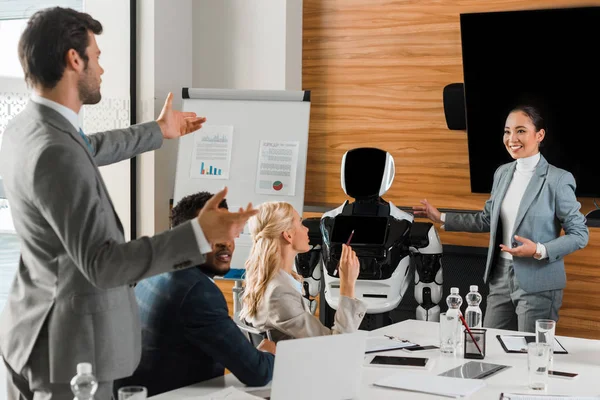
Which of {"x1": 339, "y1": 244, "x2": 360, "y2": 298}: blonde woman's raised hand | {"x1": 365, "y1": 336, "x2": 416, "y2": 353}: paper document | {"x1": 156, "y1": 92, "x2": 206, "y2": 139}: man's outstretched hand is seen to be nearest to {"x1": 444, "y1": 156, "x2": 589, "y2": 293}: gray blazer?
{"x1": 365, "y1": 336, "x2": 416, "y2": 353}: paper document

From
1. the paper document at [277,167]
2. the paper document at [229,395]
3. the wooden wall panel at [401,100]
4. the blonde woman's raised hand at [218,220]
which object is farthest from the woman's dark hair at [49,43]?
the wooden wall panel at [401,100]

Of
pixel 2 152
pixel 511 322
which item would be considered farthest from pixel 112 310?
pixel 511 322

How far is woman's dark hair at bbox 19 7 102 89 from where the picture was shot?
1.92m

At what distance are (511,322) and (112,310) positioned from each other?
2.40 m

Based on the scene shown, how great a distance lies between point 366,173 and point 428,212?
0.75 metres

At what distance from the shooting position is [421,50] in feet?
16.3

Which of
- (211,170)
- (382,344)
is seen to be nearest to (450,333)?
(382,344)

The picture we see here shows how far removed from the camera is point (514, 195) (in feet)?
12.8

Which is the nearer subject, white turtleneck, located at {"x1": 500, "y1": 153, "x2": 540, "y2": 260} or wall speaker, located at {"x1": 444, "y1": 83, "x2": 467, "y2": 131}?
white turtleneck, located at {"x1": 500, "y1": 153, "x2": 540, "y2": 260}

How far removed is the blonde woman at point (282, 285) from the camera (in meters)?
2.75

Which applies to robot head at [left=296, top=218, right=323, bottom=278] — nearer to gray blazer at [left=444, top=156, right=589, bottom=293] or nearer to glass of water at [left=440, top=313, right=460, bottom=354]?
gray blazer at [left=444, top=156, right=589, bottom=293]

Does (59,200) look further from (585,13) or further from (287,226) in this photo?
(585,13)

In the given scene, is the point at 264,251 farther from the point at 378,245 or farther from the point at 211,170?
the point at 211,170

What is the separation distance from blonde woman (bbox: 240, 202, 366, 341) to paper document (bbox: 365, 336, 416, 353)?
9cm
